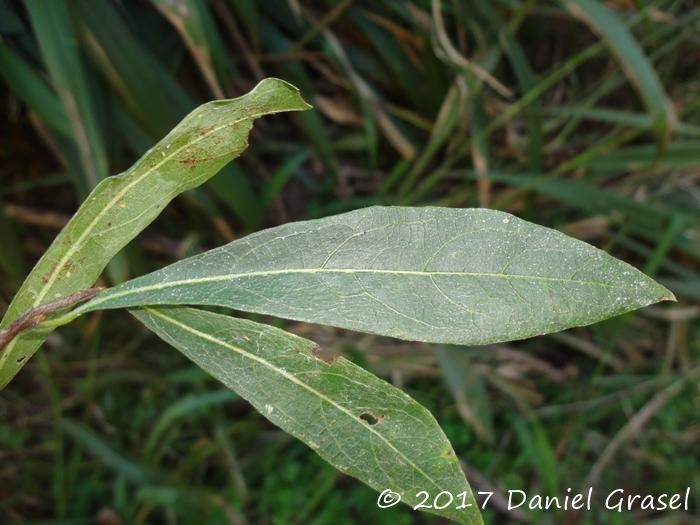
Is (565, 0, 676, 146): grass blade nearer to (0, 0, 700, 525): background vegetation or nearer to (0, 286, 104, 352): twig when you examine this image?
(0, 0, 700, 525): background vegetation

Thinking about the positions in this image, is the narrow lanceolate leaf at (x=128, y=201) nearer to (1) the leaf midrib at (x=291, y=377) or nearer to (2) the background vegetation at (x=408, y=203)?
(1) the leaf midrib at (x=291, y=377)

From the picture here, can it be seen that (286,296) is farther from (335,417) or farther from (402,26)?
(402,26)

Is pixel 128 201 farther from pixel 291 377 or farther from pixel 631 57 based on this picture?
pixel 631 57

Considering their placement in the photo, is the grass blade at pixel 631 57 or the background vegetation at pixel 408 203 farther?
the background vegetation at pixel 408 203

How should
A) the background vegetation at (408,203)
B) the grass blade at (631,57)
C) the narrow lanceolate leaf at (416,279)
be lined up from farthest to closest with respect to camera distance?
1. the background vegetation at (408,203)
2. the grass blade at (631,57)
3. the narrow lanceolate leaf at (416,279)

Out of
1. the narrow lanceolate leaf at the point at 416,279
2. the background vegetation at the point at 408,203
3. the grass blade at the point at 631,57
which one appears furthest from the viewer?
the background vegetation at the point at 408,203

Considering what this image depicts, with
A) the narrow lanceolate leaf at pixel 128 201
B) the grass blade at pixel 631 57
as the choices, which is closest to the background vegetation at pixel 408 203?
the grass blade at pixel 631 57

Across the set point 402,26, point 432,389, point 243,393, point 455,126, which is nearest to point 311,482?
point 432,389
